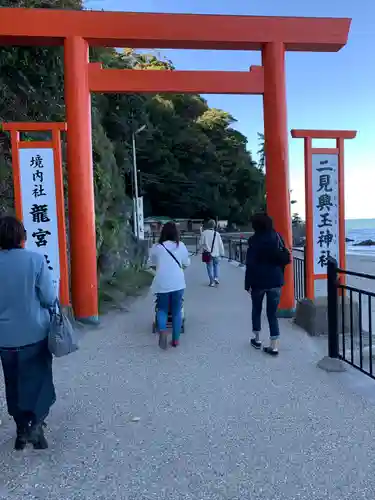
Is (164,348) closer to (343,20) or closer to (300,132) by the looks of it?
(300,132)

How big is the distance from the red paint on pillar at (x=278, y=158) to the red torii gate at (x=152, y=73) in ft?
0.05

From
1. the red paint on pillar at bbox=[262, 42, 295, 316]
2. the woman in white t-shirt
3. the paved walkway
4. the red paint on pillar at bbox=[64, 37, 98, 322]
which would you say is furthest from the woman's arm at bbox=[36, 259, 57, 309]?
the red paint on pillar at bbox=[262, 42, 295, 316]

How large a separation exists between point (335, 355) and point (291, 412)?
4.27ft

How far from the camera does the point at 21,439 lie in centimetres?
315

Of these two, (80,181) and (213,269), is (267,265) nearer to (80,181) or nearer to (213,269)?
(80,181)

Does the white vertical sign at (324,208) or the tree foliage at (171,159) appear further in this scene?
the tree foliage at (171,159)

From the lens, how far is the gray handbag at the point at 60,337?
302 cm

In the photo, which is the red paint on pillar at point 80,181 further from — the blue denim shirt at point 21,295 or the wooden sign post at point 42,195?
the blue denim shirt at point 21,295

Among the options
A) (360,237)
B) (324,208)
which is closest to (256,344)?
(324,208)

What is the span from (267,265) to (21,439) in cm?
310

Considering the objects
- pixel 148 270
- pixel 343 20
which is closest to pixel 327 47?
pixel 343 20

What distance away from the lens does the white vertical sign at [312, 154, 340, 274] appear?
21.6ft

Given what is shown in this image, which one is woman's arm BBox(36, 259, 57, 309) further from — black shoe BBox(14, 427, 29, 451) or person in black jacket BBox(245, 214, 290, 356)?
person in black jacket BBox(245, 214, 290, 356)

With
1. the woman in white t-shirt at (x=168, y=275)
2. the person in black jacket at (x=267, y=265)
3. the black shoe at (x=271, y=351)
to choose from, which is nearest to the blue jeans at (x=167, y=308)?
the woman in white t-shirt at (x=168, y=275)
